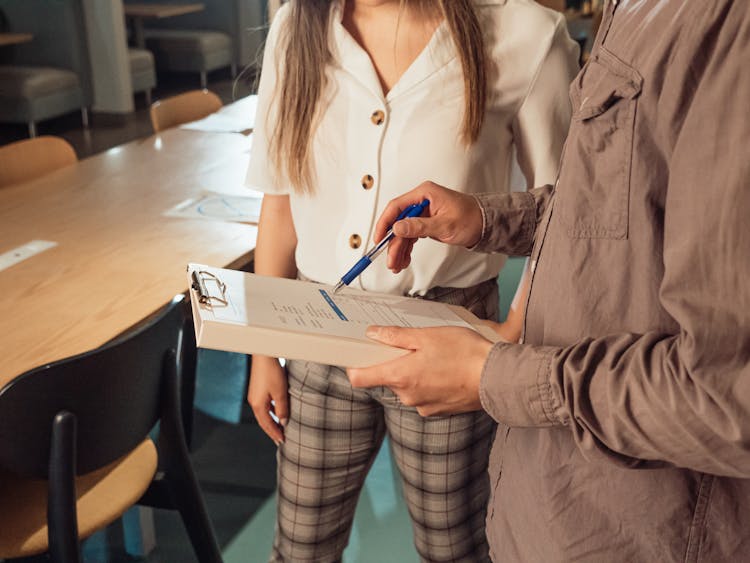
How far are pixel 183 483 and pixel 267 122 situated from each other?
81cm

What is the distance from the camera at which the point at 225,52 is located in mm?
9742

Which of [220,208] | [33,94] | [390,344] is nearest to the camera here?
[390,344]

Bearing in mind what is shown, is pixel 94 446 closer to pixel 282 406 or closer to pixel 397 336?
pixel 282 406

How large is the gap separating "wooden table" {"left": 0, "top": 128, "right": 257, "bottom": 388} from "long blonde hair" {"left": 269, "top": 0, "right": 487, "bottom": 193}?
0.55 m

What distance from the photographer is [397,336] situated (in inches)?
34.8

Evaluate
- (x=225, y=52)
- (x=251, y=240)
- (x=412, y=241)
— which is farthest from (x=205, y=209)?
(x=225, y=52)

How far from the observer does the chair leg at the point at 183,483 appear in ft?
5.52

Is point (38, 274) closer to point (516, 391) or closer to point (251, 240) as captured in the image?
point (251, 240)

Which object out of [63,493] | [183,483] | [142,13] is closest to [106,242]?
[183,483]

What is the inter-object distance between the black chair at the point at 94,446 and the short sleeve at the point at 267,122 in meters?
0.34

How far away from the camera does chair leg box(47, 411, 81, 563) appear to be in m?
1.37

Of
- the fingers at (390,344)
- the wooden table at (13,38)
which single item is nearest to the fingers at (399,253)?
the fingers at (390,344)

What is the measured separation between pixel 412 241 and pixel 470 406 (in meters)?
0.36

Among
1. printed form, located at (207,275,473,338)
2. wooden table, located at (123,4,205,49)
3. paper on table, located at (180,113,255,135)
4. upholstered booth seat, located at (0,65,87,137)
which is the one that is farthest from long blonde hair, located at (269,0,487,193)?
wooden table, located at (123,4,205,49)
